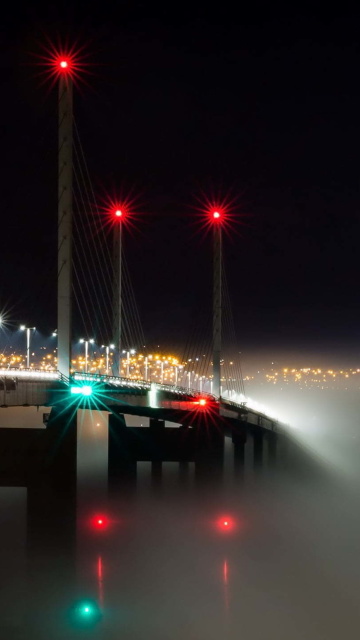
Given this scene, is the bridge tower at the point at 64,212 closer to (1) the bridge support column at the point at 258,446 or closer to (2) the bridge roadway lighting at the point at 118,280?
(2) the bridge roadway lighting at the point at 118,280

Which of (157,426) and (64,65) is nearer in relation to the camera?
(64,65)

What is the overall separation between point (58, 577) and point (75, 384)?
6630 mm

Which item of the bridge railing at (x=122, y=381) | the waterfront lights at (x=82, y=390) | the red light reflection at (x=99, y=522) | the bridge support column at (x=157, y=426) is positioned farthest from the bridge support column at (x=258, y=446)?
the waterfront lights at (x=82, y=390)

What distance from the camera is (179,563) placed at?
26.0 m

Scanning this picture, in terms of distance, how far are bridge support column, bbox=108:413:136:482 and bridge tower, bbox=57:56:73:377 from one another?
15656 mm

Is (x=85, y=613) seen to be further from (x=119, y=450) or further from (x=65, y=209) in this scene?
(x=119, y=450)

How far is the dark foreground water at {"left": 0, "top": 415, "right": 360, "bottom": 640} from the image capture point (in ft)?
63.5

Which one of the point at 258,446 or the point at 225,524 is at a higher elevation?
the point at 258,446

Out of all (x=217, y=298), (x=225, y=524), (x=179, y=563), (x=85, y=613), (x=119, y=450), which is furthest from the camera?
(x=217, y=298)

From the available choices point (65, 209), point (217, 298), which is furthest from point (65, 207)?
point (217, 298)

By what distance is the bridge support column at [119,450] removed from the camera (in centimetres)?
4322

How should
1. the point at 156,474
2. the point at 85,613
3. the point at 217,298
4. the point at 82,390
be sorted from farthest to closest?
the point at 217,298 < the point at 156,474 < the point at 82,390 < the point at 85,613

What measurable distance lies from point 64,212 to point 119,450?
1804 cm

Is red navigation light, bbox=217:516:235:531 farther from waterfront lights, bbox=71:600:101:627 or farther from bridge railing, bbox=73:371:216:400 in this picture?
waterfront lights, bbox=71:600:101:627
